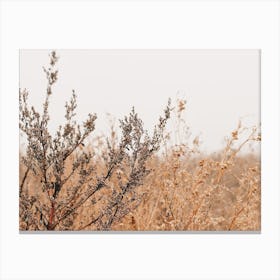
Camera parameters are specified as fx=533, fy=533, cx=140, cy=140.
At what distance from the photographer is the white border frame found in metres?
3.40

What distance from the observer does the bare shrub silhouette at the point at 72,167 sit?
338cm

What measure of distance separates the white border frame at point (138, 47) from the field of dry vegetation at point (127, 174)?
75 mm

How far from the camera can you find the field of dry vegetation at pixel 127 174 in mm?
3385

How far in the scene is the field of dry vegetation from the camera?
3385 mm

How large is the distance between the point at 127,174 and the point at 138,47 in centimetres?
82

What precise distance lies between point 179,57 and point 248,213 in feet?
3.57

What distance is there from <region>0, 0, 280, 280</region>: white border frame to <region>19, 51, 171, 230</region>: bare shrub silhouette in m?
0.09

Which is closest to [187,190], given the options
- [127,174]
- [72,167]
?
[127,174]

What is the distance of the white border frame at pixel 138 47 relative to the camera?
11.2ft

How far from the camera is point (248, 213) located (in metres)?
3.39

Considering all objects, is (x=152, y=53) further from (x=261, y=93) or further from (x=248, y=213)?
(x=248, y=213)

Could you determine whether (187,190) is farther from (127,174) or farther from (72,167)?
(72,167)
